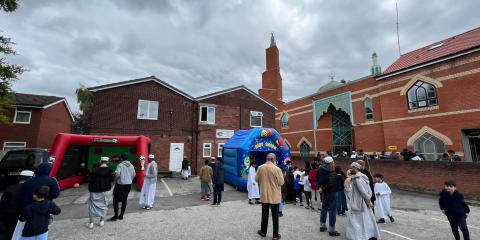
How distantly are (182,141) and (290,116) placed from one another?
17163mm

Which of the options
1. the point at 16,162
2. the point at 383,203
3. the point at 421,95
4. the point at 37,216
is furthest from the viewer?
the point at 421,95

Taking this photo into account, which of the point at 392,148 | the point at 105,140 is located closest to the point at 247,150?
the point at 105,140

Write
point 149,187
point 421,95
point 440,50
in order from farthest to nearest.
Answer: point 440,50, point 421,95, point 149,187

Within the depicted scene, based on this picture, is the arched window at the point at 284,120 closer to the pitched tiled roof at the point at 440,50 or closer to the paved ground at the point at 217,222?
the pitched tiled roof at the point at 440,50

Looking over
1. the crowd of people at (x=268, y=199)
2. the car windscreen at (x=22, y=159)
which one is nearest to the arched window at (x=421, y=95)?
the crowd of people at (x=268, y=199)

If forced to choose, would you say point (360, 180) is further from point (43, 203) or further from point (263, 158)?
point (263, 158)

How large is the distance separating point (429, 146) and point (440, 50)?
23.0 feet

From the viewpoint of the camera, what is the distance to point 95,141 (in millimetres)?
10781

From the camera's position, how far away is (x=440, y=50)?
1544cm

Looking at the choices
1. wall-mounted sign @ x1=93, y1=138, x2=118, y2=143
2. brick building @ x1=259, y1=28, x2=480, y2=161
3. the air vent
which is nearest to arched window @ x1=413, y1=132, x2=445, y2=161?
brick building @ x1=259, y1=28, x2=480, y2=161

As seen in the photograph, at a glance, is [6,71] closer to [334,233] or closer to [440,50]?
[334,233]

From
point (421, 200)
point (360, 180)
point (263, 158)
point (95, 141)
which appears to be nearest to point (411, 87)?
point (421, 200)

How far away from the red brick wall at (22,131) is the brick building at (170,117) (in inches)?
309

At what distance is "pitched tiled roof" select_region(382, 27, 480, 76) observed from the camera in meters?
13.6
